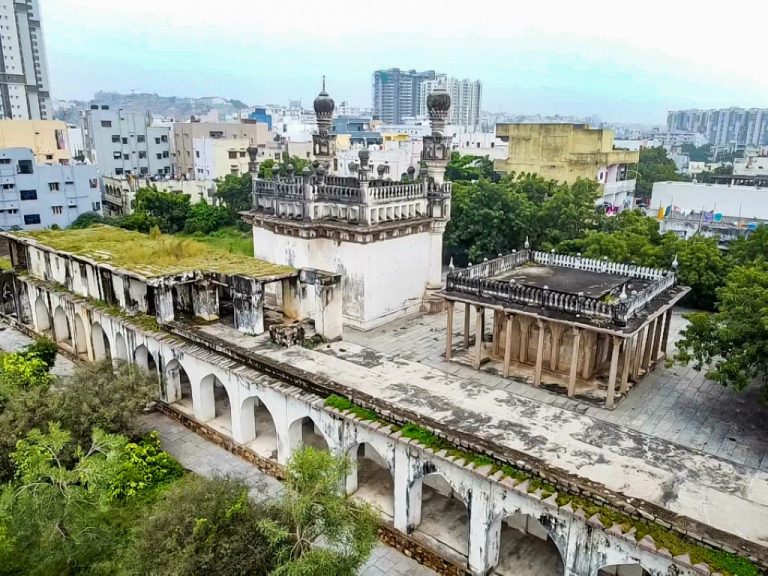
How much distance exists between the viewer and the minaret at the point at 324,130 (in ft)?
92.4

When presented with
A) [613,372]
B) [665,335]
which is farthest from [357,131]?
[613,372]

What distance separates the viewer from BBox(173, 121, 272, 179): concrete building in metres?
73.6

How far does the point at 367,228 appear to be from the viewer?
2241 centimetres

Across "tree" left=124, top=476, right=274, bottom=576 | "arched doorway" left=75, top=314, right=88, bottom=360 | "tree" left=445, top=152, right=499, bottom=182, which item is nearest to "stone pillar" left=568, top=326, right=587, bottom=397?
"tree" left=124, top=476, right=274, bottom=576

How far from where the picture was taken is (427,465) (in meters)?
14.0

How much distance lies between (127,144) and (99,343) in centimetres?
5460

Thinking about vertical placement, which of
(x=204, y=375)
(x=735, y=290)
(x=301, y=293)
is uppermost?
(x=735, y=290)

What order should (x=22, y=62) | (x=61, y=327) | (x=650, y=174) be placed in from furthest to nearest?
(x=22, y=62) < (x=650, y=174) < (x=61, y=327)

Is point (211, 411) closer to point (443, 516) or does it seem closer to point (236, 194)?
point (443, 516)

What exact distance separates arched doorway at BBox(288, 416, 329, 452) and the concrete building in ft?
188

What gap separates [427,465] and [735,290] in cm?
1042

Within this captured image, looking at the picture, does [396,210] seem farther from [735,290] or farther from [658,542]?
[658,542]

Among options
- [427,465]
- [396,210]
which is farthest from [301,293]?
[427,465]

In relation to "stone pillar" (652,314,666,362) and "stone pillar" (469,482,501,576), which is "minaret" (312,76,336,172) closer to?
"stone pillar" (652,314,666,362)
